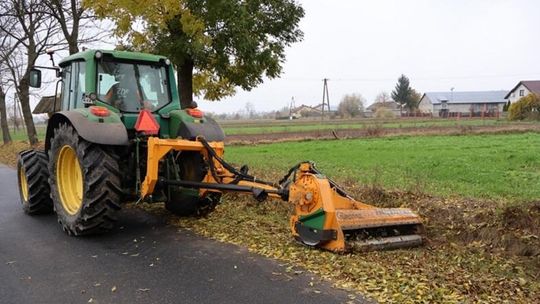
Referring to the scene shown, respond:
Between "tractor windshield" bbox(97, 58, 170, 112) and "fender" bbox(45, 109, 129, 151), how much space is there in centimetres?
62

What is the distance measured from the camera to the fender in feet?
19.7

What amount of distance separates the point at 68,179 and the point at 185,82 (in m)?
6.61

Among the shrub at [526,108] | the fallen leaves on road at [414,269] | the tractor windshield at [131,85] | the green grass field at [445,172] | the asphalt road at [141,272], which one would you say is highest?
the shrub at [526,108]

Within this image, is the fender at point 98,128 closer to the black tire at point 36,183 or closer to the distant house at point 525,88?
the black tire at point 36,183

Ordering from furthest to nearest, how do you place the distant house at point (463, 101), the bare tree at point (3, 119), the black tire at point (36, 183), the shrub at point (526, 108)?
the distant house at point (463, 101), the shrub at point (526, 108), the bare tree at point (3, 119), the black tire at point (36, 183)

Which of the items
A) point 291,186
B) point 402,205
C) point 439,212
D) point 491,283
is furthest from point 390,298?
point 402,205

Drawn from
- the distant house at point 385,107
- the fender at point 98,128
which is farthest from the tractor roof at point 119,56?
the distant house at point 385,107

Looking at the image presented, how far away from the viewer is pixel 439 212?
270 inches

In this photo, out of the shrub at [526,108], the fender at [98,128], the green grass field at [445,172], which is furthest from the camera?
the shrub at [526,108]

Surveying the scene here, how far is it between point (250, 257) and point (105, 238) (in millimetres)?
2113

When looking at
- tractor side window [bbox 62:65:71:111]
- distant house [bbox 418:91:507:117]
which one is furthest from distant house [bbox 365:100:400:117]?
tractor side window [bbox 62:65:71:111]

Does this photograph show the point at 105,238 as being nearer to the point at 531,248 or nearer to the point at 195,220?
the point at 195,220

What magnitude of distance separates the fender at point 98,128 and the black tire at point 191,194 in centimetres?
102

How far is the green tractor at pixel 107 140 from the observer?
6.12m
